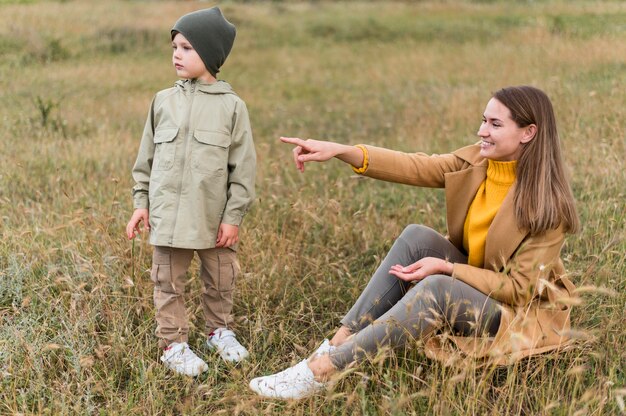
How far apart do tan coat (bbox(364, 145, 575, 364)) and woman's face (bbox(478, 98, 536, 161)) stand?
0.17 m

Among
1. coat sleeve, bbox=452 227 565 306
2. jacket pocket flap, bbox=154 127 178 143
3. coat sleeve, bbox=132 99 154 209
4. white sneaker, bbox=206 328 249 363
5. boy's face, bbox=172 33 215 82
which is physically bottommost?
white sneaker, bbox=206 328 249 363

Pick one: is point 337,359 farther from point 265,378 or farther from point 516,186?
point 516,186

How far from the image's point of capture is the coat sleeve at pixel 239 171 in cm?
332

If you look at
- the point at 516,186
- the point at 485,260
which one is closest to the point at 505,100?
the point at 516,186

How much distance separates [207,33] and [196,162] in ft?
2.07

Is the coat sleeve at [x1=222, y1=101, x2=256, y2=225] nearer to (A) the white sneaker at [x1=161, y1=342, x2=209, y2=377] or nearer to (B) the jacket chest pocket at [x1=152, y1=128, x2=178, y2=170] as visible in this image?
(B) the jacket chest pocket at [x1=152, y1=128, x2=178, y2=170]

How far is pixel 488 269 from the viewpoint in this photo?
325 cm

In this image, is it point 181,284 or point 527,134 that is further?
point 181,284

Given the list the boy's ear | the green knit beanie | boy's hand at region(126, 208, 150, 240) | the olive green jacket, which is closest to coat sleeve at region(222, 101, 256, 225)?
the olive green jacket

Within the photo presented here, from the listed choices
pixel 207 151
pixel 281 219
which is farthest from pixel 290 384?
pixel 281 219

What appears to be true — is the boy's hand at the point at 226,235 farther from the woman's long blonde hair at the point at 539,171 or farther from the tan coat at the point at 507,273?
the woman's long blonde hair at the point at 539,171

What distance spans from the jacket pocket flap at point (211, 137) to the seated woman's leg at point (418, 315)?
44.4 inches

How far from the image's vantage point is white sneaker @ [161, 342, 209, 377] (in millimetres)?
3273

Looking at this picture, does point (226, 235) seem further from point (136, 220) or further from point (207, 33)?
point (207, 33)
